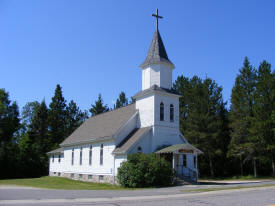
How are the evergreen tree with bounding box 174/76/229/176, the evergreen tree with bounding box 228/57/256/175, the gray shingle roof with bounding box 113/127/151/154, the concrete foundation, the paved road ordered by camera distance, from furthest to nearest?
1. the evergreen tree with bounding box 174/76/229/176
2. the evergreen tree with bounding box 228/57/256/175
3. the concrete foundation
4. the gray shingle roof with bounding box 113/127/151/154
5. the paved road

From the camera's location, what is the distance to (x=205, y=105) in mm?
46562

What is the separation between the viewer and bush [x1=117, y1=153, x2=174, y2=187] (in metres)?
23.1

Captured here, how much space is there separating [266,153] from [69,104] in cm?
5068

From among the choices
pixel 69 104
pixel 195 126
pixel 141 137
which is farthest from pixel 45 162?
pixel 141 137

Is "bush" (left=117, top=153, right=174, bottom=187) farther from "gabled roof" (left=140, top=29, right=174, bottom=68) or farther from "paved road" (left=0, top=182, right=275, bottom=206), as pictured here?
"gabled roof" (left=140, top=29, right=174, bottom=68)

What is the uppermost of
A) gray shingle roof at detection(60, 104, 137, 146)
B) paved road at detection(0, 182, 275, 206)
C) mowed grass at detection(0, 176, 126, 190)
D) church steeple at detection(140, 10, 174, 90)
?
church steeple at detection(140, 10, 174, 90)

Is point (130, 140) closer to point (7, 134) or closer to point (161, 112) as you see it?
point (161, 112)

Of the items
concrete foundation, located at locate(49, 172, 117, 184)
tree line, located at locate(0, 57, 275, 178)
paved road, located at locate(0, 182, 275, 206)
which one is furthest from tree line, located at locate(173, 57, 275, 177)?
paved road, located at locate(0, 182, 275, 206)

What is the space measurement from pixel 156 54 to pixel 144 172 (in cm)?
1386

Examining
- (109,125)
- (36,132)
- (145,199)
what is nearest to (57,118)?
(36,132)

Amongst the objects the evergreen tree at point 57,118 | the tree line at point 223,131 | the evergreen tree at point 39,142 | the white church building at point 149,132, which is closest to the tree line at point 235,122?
the tree line at point 223,131

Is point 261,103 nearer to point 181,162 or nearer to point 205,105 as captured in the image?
point 205,105

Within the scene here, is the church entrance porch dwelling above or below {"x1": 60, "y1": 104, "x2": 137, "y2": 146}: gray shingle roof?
below

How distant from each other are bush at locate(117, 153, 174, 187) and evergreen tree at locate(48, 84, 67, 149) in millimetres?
41811
